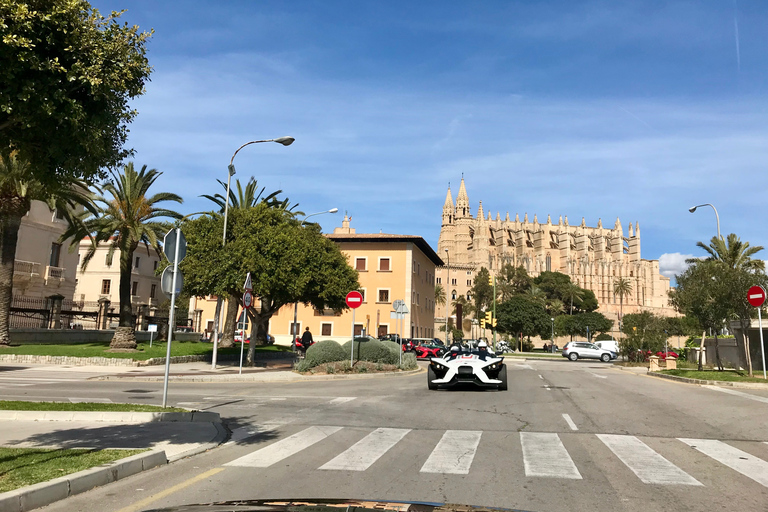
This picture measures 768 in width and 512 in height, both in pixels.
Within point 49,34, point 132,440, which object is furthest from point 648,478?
point 49,34

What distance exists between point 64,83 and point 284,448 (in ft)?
17.2

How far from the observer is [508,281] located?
427ft

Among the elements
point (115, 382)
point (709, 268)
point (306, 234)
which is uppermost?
point (306, 234)

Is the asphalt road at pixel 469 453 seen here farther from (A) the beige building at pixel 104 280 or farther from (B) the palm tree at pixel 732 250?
(A) the beige building at pixel 104 280

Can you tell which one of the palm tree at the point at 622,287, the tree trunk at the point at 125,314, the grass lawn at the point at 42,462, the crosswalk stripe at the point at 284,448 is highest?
the palm tree at the point at 622,287

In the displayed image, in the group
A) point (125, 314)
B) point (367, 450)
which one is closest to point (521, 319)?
point (125, 314)

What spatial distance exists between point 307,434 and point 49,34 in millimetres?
6422

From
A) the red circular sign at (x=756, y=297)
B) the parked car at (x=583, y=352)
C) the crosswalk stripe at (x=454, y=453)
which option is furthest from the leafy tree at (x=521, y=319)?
the crosswalk stripe at (x=454, y=453)

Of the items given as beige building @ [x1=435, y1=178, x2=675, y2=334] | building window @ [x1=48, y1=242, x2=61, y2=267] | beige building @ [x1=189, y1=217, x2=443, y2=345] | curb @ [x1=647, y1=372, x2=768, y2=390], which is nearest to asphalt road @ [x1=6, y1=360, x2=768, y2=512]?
curb @ [x1=647, y1=372, x2=768, y2=390]

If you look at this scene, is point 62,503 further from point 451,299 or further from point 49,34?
point 451,299

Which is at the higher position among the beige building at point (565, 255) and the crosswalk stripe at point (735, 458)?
the beige building at point (565, 255)

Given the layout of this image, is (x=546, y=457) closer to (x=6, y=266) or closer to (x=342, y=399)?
(x=342, y=399)

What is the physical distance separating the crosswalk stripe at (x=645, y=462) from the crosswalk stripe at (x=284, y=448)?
4227 millimetres

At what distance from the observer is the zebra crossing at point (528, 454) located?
675 cm
